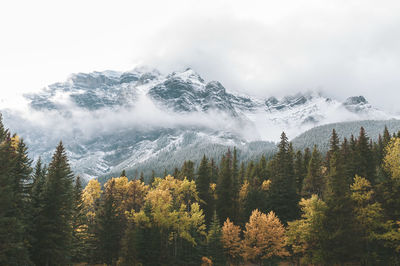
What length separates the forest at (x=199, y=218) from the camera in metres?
35.6

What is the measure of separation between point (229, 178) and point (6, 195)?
4834 centimetres

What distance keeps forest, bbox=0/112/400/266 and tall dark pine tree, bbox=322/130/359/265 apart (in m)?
0.13

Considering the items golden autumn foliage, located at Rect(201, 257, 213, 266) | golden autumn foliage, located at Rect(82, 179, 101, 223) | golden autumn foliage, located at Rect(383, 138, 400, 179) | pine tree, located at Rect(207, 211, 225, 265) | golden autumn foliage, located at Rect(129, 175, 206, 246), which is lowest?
golden autumn foliage, located at Rect(201, 257, 213, 266)

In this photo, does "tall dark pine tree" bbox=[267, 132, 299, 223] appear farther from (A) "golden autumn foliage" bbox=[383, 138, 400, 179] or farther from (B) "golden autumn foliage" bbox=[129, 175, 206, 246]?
(A) "golden autumn foliage" bbox=[383, 138, 400, 179]

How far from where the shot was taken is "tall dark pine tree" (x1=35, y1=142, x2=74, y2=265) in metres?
36.6

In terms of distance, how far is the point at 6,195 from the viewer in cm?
2755

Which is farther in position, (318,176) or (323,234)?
(318,176)

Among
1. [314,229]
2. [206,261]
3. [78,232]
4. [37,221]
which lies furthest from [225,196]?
[37,221]

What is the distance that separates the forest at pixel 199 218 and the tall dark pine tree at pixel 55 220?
0.12 metres

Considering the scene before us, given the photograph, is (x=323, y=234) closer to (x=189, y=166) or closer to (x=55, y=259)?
(x=55, y=259)

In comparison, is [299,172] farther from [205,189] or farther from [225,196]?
[205,189]

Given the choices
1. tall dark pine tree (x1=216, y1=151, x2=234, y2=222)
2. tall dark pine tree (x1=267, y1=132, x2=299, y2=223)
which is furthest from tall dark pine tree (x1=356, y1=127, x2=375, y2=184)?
tall dark pine tree (x1=216, y1=151, x2=234, y2=222)

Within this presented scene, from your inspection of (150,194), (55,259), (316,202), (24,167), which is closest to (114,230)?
(150,194)

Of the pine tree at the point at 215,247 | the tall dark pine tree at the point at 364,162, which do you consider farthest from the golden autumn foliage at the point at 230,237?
the tall dark pine tree at the point at 364,162
